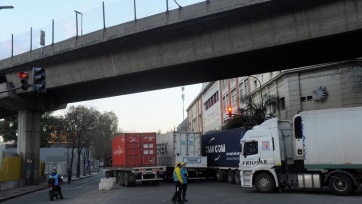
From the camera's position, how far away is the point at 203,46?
22.0 m

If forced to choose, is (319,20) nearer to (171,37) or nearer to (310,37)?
(310,37)

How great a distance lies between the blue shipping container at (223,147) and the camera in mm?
26734

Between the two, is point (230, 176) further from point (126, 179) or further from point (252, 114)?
point (252, 114)

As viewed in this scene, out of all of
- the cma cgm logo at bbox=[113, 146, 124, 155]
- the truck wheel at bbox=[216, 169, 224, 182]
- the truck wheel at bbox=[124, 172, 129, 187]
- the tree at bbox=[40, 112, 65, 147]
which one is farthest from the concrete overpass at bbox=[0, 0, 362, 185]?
the tree at bbox=[40, 112, 65, 147]

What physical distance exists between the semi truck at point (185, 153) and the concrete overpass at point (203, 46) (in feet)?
13.5

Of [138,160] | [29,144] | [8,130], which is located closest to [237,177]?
[138,160]

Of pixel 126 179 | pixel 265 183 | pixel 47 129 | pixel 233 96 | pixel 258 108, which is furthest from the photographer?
pixel 47 129

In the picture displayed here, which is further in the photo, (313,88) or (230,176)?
(313,88)

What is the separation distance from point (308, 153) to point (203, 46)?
26.3ft

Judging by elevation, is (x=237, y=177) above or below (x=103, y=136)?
below

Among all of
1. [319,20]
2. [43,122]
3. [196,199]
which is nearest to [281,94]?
[319,20]

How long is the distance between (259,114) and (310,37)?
19.4 meters

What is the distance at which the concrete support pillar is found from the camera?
33781 mm

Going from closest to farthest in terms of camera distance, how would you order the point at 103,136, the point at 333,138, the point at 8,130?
1. the point at 333,138
2. the point at 103,136
3. the point at 8,130
